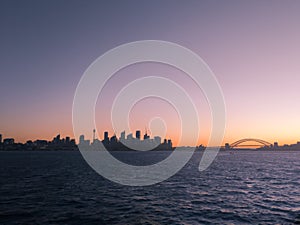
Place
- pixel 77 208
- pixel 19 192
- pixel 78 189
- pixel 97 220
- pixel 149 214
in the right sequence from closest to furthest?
pixel 97 220 → pixel 149 214 → pixel 77 208 → pixel 19 192 → pixel 78 189

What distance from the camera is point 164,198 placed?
4931 cm

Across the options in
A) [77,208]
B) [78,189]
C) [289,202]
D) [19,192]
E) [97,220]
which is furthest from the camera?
[78,189]

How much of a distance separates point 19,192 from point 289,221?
51.7m

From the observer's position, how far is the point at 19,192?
179 ft

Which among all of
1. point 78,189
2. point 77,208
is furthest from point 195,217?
point 78,189

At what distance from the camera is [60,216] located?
35938mm

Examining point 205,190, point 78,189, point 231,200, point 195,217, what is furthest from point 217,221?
point 78,189

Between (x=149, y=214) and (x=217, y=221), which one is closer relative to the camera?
→ (x=217, y=221)

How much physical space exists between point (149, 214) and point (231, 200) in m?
19.2

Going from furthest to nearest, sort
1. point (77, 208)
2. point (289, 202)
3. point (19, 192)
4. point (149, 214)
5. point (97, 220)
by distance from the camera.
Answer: point (19, 192) → point (289, 202) → point (77, 208) → point (149, 214) → point (97, 220)

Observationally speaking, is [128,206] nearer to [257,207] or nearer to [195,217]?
[195,217]

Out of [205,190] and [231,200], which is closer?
[231,200]

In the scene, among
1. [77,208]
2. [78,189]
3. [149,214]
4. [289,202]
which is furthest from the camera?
[78,189]

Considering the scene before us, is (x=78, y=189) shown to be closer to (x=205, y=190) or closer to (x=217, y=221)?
(x=205, y=190)
